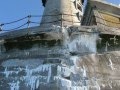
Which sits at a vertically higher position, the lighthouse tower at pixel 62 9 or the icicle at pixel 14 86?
the lighthouse tower at pixel 62 9

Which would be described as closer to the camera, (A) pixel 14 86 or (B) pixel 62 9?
(A) pixel 14 86

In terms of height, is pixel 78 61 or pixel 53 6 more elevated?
pixel 53 6

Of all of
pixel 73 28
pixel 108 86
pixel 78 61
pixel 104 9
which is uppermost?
pixel 104 9

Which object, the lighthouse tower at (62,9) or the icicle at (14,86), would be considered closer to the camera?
the icicle at (14,86)

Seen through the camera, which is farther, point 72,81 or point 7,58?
point 7,58

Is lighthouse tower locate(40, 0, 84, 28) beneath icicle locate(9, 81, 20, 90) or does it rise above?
above

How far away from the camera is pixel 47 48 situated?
15461 millimetres

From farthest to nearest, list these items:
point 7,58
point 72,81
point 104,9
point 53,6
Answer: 1. point 53,6
2. point 104,9
3. point 7,58
4. point 72,81

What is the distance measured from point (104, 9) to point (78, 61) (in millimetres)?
4443

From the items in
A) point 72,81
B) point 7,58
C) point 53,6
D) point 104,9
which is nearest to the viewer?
point 72,81

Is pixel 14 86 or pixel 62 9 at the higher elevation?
pixel 62 9

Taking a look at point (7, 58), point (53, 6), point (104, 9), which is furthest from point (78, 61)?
point (53, 6)

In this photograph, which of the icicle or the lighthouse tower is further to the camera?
the lighthouse tower

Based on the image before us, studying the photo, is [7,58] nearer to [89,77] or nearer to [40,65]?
[40,65]
